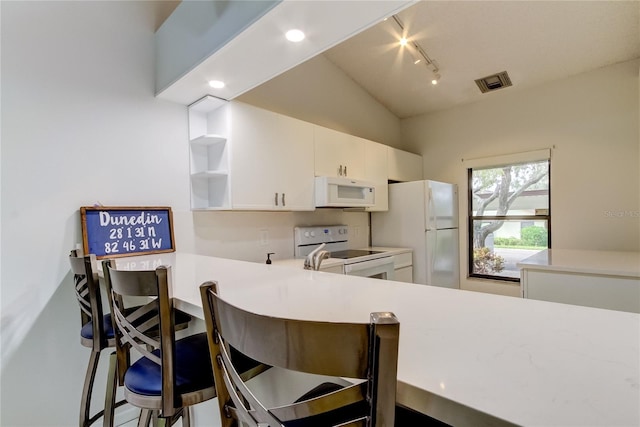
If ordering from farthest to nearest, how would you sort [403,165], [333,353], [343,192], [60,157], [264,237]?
[403,165]
[343,192]
[264,237]
[60,157]
[333,353]

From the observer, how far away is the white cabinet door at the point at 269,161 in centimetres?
226

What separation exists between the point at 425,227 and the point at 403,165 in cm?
95

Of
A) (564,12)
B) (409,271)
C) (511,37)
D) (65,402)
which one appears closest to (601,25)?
(564,12)

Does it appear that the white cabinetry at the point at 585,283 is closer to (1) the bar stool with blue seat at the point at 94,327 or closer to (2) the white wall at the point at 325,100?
(1) the bar stool with blue seat at the point at 94,327

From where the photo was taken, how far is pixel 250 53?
1620 millimetres

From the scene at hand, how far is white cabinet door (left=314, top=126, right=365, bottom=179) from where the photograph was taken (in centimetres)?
288

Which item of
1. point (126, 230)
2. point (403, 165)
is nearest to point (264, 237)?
point (126, 230)

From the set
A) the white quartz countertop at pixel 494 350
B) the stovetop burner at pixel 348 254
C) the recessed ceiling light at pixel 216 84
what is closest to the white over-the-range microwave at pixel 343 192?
the stovetop burner at pixel 348 254

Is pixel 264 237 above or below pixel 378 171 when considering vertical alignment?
below

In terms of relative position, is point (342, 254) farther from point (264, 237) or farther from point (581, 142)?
point (581, 142)

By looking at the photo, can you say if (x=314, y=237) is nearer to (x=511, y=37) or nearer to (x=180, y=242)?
(x=180, y=242)

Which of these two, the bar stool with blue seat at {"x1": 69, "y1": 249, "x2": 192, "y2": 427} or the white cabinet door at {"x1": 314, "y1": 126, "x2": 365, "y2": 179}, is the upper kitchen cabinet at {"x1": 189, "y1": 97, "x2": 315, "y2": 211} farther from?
the bar stool with blue seat at {"x1": 69, "y1": 249, "x2": 192, "y2": 427}

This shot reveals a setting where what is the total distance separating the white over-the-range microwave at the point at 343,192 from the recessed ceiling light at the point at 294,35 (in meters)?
1.37

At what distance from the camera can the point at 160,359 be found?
872 millimetres
